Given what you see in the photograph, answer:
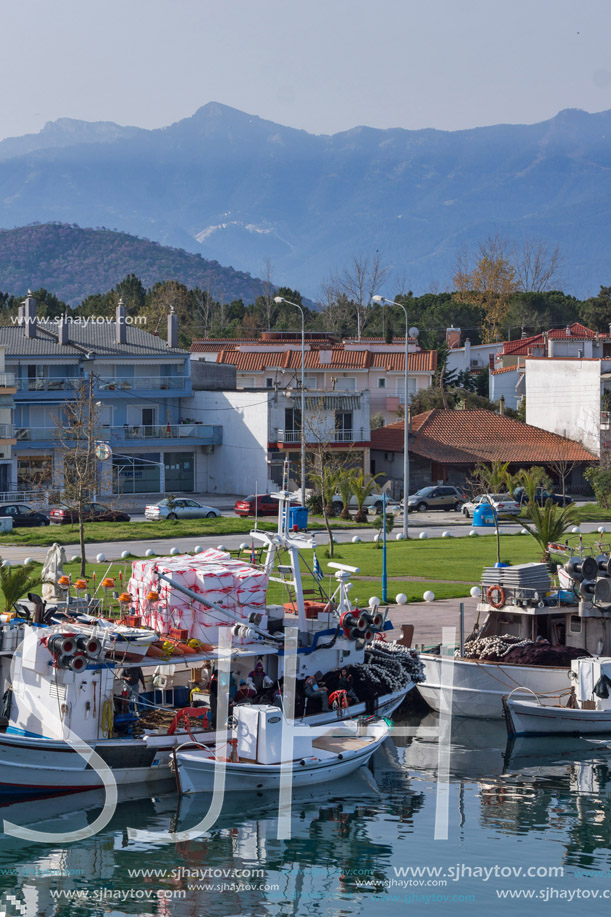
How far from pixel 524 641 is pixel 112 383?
155 feet

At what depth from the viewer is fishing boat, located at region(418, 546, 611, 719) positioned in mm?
30484

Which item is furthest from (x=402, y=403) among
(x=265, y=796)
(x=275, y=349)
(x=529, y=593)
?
(x=265, y=796)

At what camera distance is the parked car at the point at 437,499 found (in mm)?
69312

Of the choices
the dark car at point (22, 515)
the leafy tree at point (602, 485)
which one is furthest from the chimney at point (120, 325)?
the leafy tree at point (602, 485)

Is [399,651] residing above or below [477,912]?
above

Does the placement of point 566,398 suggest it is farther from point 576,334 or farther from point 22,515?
point 22,515

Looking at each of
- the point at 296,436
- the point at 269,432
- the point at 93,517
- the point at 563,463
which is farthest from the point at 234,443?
the point at 563,463

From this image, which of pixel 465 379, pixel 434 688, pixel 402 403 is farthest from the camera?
pixel 465 379

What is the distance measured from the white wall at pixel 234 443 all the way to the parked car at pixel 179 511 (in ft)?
33.1

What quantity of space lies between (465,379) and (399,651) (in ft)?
247

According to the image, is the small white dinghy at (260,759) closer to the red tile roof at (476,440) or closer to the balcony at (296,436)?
the balcony at (296,436)

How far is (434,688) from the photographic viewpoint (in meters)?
31.2

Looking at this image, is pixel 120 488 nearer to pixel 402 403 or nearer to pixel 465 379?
pixel 402 403
